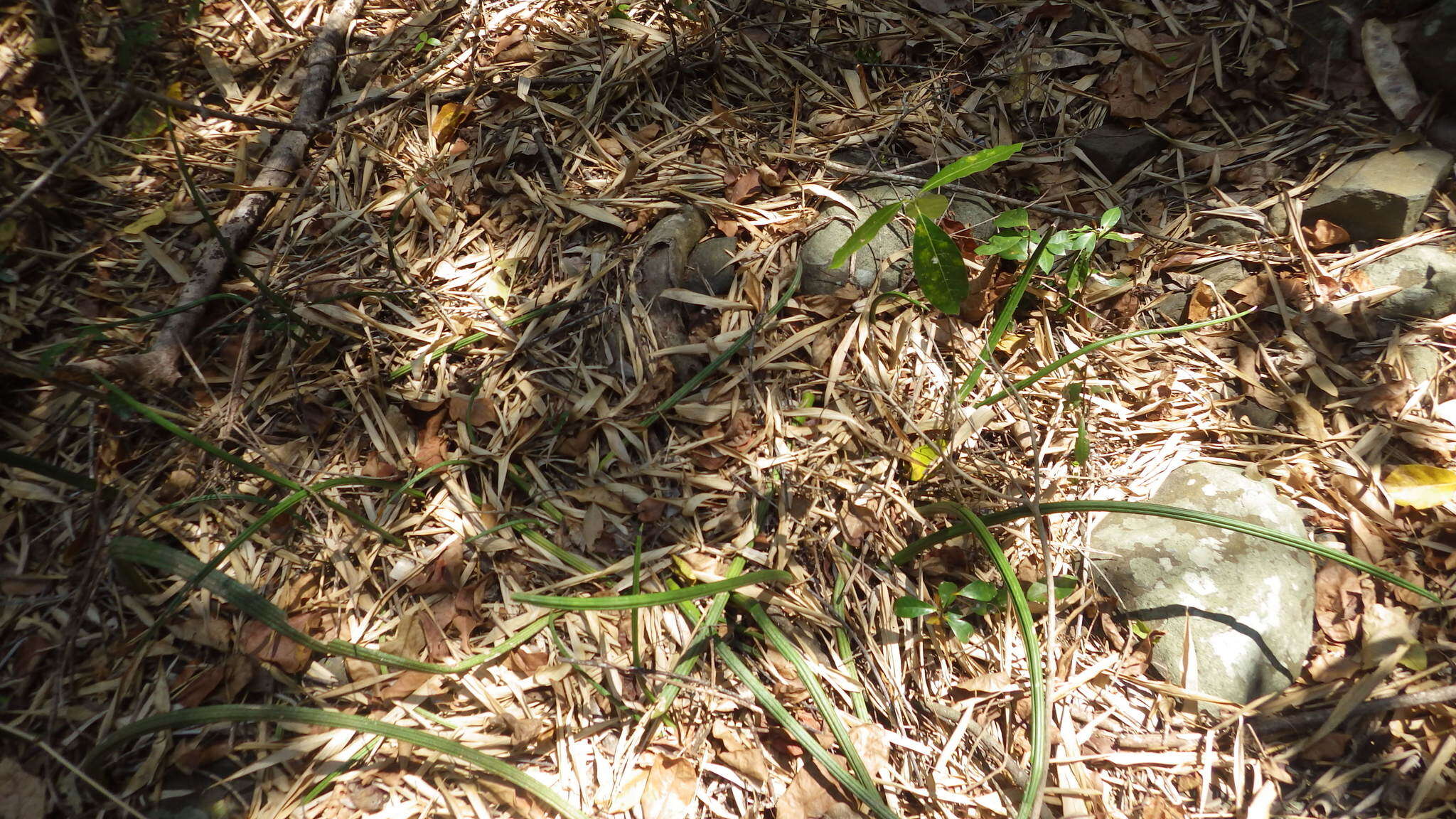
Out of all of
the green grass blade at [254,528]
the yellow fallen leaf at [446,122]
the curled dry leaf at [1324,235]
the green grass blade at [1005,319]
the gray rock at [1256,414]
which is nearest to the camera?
the green grass blade at [254,528]

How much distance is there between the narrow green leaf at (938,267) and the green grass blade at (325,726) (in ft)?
4.21

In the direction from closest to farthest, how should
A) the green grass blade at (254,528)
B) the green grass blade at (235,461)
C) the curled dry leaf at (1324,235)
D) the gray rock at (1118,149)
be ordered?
the green grass blade at (254,528)
the green grass blade at (235,461)
the curled dry leaf at (1324,235)
the gray rock at (1118,149)

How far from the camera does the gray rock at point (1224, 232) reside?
75.8 inches

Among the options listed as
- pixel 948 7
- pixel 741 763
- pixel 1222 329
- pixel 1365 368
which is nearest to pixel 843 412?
pixel 741 763

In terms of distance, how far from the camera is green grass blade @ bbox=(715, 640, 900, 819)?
133 centimetres

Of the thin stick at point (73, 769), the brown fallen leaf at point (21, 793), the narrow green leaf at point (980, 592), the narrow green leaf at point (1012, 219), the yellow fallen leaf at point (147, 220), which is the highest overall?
the narrow green leaf at point (1012, 219)

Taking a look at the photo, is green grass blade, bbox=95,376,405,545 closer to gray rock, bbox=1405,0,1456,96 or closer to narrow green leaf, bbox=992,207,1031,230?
narrow green leaf, bbox=992,207,1031,230

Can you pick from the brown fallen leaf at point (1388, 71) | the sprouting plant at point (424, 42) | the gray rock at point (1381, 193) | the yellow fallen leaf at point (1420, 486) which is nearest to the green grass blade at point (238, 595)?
the sprouting plant at point (424, 42)

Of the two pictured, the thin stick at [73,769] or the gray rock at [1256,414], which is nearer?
the thin stick at [73,769]

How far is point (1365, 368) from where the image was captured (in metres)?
1.75

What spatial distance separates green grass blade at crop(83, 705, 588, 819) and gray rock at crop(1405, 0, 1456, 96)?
2.78 metres

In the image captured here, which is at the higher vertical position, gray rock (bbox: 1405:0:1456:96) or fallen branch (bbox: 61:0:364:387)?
gray rock (bbox: 1405:0:1456:96)

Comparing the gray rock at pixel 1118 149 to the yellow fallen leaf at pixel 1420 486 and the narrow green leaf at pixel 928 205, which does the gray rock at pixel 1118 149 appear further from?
the yellow fallen leaf at pixel 1420 486

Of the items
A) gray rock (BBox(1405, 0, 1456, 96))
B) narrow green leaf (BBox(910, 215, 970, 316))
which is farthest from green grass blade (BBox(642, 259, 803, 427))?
gray rock (BBox(1405, 0, 1456, 96))
